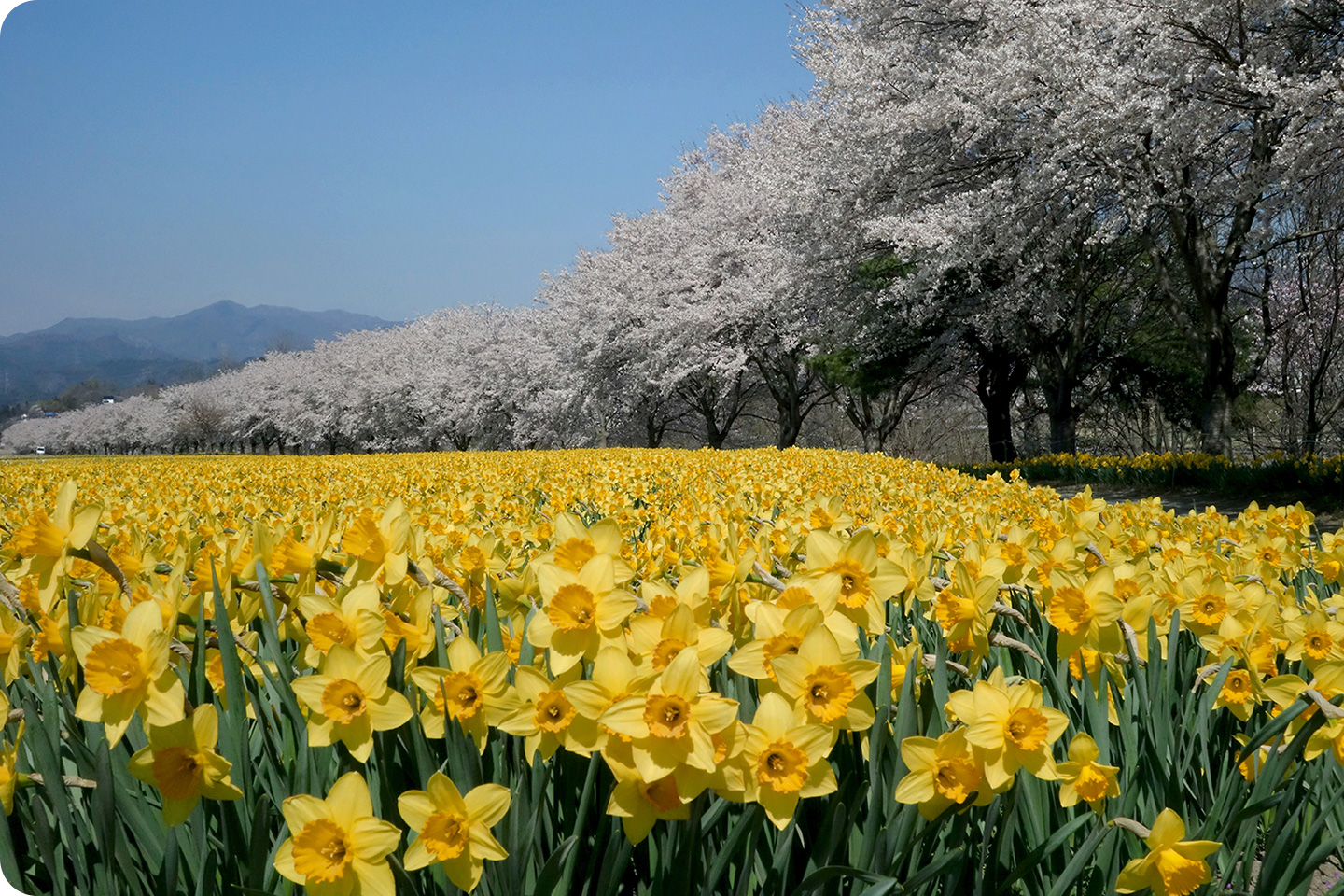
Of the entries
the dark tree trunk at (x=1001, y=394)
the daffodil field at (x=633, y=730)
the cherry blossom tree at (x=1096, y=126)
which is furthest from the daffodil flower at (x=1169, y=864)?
the dark tree trunk at (x=1001, y=394)

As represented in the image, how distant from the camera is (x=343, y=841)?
2.95ft

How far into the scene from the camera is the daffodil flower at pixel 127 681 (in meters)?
0.92

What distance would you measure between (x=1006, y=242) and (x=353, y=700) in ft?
42.7

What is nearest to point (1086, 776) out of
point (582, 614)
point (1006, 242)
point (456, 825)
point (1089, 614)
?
point (1089, 614)

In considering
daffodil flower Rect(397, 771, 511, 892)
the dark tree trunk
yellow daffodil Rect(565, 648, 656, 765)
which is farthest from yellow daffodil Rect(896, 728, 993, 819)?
the dark tree trunk

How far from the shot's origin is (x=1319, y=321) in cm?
1566

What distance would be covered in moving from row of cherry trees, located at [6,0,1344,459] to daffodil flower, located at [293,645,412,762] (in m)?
10.8

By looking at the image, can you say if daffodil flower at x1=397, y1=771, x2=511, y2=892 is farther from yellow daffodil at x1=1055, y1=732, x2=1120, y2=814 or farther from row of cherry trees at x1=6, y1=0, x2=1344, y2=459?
row of cherry trees at x1=6, y1=0, x2=1344, y2=459

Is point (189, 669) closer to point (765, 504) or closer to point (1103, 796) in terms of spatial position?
point (1103, 796)

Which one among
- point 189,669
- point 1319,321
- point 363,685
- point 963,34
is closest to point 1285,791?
point 363,685

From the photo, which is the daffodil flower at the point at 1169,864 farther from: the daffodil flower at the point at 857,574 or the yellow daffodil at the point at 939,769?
the daffodil flower at the point at 857,574

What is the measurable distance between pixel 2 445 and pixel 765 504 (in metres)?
137

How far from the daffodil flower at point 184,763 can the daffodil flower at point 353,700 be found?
10 cm

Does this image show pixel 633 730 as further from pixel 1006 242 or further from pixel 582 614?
pixel 1006 242
